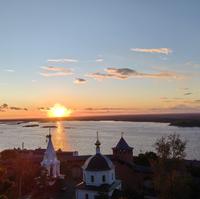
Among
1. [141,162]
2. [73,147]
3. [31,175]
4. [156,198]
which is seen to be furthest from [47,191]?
[73,147]

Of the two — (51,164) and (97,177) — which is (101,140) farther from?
(97,177)

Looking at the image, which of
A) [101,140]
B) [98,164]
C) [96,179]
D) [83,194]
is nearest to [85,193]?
[83,194]

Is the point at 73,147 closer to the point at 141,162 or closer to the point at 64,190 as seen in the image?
the point at 141,162

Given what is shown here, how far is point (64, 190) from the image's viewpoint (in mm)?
33344

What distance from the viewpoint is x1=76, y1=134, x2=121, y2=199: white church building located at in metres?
28.3

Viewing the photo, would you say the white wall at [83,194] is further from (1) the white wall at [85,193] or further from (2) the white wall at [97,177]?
(2) the white wall at [97,177]

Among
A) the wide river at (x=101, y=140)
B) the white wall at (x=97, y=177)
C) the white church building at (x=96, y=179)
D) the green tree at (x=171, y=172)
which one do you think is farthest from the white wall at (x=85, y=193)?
the wide river at (x=101, y=140)

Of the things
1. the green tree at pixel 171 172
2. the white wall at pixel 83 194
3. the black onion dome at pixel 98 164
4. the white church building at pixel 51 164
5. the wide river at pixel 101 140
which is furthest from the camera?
the wide river at pixel 101 140

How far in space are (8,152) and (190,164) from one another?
92.2ft

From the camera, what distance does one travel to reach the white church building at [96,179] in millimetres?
28328

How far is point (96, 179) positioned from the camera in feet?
94.6

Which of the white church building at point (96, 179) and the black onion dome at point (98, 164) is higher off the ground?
the black onion dome at point (98, 164)

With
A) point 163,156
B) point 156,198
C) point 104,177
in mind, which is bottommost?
point 156,198

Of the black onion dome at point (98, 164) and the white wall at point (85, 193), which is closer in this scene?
the white wall at point (85, 193)
